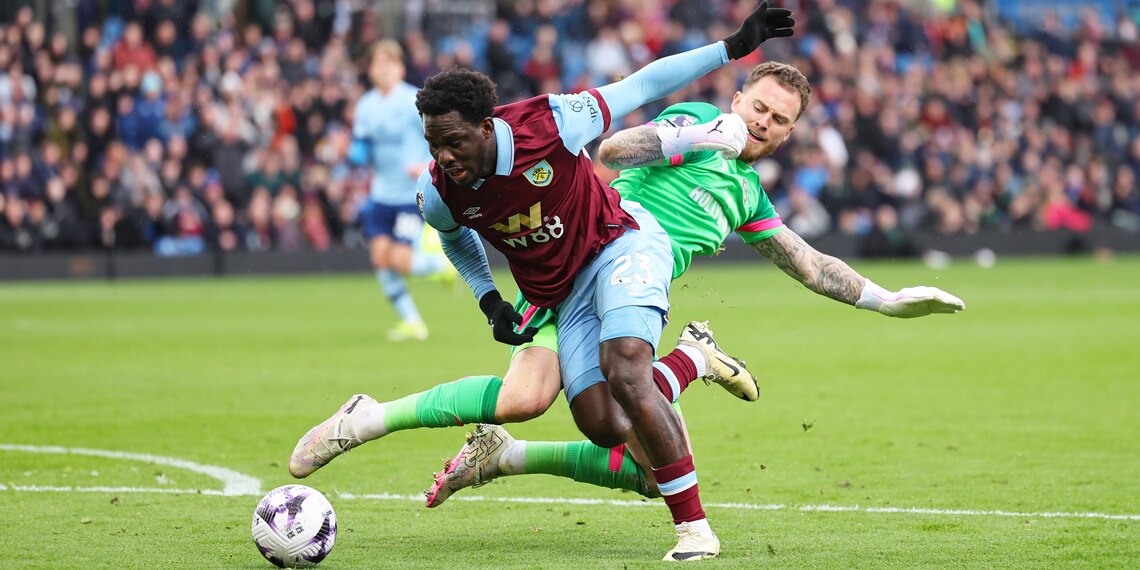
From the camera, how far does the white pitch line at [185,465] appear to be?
7.21 metres

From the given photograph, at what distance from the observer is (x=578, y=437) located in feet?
28.9

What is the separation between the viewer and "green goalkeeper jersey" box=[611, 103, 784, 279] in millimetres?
6477

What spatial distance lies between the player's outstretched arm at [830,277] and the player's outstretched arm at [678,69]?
1.09 meters

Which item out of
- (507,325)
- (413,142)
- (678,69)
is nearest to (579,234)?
(507,325)

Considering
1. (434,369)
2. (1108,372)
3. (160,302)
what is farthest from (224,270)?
(1108,372)

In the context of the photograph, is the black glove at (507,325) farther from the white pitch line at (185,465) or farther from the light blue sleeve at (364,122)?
the light blue sleeve at (364,122)

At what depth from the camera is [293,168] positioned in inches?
939

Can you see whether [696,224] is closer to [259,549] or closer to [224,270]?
[259,549]

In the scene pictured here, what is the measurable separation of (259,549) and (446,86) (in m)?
1.79

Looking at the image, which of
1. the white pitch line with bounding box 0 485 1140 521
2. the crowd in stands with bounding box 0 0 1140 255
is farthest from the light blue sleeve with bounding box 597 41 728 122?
the crowd in stands with bounding box 0 0 1140 255

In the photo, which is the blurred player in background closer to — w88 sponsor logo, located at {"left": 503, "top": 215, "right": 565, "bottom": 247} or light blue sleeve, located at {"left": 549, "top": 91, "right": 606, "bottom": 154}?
w88 sponsor logo, located at {"left": 503, "top": 215, "right": 565, "bottom": 247}

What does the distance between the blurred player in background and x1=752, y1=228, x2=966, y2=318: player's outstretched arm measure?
793 centimetres

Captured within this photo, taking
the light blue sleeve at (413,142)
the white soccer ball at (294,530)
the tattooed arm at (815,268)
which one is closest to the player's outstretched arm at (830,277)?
the tattooed arm at (815,268)

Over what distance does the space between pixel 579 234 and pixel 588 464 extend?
39.8 inches
